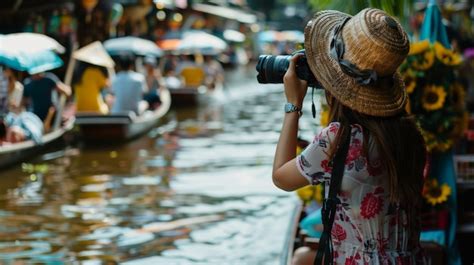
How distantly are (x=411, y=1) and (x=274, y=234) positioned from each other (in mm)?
2692

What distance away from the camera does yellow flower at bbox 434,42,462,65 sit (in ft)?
18.6

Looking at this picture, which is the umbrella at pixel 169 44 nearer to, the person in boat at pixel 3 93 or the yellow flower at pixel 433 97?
the person in boat at pixel 3 93

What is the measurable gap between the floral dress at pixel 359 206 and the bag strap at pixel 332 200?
2 cm

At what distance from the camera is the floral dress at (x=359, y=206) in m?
3.02

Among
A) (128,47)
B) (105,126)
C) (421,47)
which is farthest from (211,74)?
(421,47)

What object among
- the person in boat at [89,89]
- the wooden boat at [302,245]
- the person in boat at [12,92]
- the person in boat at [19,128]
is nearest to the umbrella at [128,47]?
the person in boat at [89,89]

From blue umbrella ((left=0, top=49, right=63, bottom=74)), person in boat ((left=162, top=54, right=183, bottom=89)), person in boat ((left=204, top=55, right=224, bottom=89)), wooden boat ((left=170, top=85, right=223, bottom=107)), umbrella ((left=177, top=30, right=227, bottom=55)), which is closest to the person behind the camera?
blue umbrella ((left=0, top=49, right=63, bottom=74))

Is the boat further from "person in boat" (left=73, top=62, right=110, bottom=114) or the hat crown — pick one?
the hat crown

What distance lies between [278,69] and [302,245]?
8.54 feet

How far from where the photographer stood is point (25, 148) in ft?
39.3

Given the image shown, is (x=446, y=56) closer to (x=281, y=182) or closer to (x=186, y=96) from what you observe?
(x=281, y=182)

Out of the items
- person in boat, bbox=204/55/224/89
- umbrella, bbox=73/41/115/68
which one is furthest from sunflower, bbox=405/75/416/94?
person in boat, bbox=204/55/224/89

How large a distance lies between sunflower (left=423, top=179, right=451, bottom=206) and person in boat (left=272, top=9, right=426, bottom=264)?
8.29 feet

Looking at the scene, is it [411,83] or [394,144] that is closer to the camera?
[394,144]
